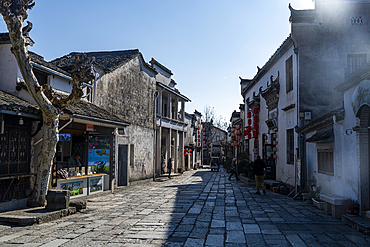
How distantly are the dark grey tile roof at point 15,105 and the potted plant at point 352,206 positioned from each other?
920cm

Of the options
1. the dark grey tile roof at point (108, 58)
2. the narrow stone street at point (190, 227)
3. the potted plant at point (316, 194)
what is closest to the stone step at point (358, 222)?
the narrow stone street at point (190, 227)

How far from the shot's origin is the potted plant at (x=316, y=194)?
10.4m

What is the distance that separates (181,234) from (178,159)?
2489 cm

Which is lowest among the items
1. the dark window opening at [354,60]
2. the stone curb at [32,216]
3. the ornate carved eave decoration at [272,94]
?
the stone curb at [32,216]

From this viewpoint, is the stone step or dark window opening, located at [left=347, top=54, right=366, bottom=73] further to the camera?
dark window opening, located at [left=347, top=54, right=366, bottom=73]

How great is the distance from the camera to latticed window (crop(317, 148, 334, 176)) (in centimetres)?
1069

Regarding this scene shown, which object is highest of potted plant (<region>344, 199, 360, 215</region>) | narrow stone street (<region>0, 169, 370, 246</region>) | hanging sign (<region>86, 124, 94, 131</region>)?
hanging sign (<region>86, 124, 94, 131</region>)

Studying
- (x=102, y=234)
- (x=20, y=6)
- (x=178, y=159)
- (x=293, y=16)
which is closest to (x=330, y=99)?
(x=293, y=16)

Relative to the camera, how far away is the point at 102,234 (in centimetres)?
696

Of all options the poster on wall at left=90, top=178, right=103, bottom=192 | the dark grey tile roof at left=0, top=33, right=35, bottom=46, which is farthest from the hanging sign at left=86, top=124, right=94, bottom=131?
the dark grey tile roof at left=0, top=33, right=35, bottom=46

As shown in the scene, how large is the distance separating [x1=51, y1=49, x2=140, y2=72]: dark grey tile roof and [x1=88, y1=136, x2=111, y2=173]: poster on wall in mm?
3587

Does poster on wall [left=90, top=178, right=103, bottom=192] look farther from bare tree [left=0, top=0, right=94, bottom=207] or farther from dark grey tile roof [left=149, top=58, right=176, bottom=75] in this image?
dark grey tile roof [left=149, top=58, right=176, bottom=75]

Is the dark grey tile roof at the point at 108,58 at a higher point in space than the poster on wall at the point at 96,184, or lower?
higher

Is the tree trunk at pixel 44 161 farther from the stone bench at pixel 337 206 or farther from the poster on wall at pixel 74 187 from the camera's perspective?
the stone bench at pixel 337 206
